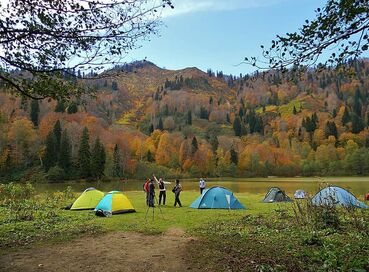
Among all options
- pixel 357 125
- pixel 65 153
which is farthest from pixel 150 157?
pixel 357 125

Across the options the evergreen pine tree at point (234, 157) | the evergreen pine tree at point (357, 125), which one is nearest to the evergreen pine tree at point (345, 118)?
the evergreen pine tree at point (357, 125)

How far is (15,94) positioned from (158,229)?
6476 mm

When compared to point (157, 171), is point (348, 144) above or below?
above

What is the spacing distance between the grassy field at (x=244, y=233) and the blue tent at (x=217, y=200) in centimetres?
175

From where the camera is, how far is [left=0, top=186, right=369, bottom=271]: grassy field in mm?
7073

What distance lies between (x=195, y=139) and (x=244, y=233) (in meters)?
109

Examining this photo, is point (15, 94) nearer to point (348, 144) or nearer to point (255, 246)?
point (255, 246)

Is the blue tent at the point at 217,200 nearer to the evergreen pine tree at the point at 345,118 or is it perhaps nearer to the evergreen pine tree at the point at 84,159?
the evergreen pine tree at the point at 84,159

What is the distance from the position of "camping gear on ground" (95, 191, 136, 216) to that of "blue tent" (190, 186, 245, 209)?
394cm

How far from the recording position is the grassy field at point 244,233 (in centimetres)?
707

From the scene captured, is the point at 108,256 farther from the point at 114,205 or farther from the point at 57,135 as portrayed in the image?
the point at 57,135

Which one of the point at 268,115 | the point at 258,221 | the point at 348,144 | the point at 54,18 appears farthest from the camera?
the point at 268,115

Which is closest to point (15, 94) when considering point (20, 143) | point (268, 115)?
point (20, 143)

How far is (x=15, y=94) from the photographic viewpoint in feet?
24.8
